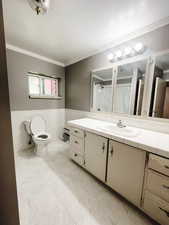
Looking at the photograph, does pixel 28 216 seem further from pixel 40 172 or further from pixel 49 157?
pixel 49 157

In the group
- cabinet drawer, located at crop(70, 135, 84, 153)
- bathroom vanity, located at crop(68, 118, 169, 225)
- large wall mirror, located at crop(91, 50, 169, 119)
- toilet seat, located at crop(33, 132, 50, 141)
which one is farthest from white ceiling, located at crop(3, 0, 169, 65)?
toilet seat, located at crop(33, 132, 50, 141)

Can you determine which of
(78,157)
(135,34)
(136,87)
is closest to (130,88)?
(136,87)

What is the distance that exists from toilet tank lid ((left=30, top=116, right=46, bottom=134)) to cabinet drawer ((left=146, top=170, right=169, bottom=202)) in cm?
227

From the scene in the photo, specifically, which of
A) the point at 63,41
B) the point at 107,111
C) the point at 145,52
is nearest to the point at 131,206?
the point at 107,111

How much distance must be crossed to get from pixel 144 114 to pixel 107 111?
2.16 ft

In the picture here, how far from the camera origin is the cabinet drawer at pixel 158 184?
0.92 metres

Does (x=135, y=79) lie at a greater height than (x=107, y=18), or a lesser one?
lesser

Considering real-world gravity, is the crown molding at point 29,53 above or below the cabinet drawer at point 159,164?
above

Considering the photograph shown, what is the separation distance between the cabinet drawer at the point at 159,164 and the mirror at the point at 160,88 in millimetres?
705

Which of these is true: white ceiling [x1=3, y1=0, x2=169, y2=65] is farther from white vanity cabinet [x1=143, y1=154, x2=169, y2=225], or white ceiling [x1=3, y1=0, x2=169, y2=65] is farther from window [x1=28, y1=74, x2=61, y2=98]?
white vanity cabinet [x1=143, y1=154, x2=169, y2=225]

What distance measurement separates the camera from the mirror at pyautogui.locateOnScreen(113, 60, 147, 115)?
1.57 metres

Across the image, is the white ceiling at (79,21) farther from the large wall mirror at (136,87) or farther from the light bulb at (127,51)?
the large wall mirror at (136,87)

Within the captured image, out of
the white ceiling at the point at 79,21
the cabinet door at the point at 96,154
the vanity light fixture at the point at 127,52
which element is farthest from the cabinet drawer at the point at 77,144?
the white ceiling at the point at 79,21

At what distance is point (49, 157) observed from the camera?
2148 mm
